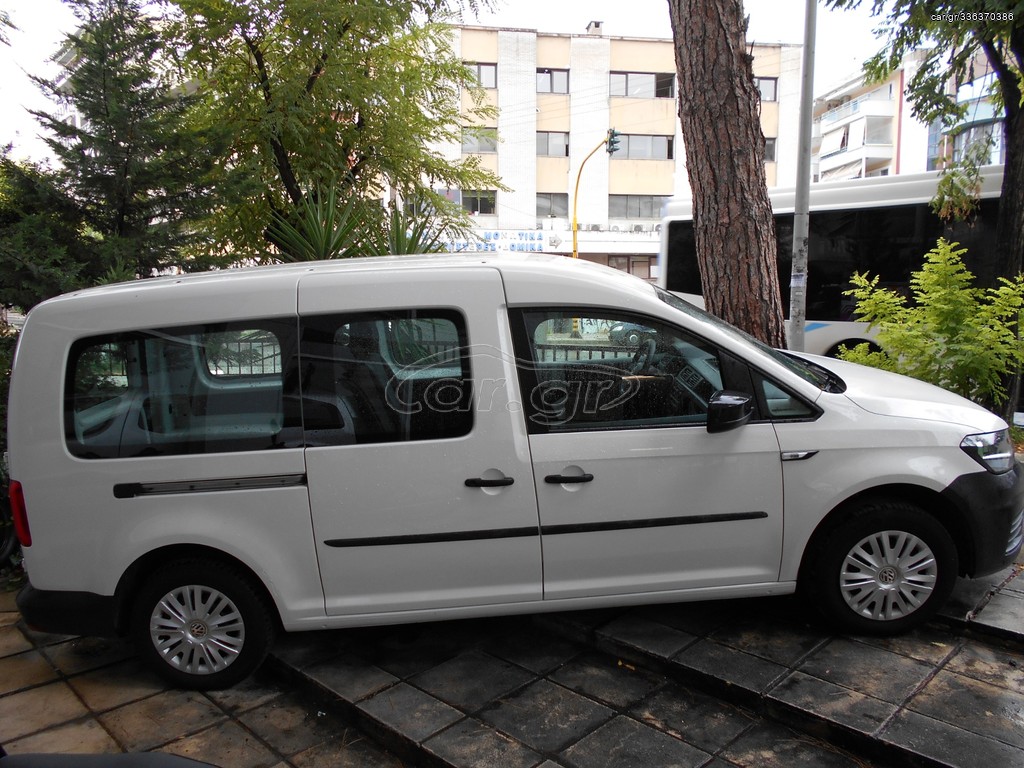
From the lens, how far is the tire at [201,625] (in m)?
3.49

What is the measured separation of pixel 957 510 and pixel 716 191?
3474 millimetres

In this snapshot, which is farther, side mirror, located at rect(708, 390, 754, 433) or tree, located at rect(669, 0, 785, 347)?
tree, located at rect(669, 0, 785, 347)

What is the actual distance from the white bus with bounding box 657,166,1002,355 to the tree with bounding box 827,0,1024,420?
648mm

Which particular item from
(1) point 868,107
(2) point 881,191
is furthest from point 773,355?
(1) point 868,107

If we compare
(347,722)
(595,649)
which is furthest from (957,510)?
(347,722)

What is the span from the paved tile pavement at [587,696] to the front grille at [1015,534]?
338 mm

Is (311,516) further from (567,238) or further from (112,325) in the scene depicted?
(567,238)

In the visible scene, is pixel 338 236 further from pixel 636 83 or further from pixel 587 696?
pixel 636 83

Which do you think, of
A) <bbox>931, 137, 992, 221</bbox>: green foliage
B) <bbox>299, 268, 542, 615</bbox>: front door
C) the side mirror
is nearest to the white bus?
<bbox>931, 137, 992, 221</bbox>: green foliage

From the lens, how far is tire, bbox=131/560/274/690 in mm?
3486

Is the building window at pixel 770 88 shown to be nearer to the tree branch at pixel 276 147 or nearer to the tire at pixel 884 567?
the tree branch at pixel 276 147

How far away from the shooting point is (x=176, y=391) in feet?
11.3

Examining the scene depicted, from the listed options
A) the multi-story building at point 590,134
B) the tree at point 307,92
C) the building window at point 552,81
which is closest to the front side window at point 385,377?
the tree at point 307,92

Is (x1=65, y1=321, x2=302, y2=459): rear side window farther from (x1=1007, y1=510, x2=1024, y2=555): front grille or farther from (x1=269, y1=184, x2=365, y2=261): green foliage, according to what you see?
(x1=1007, y1=510, x2=1024, y2=555): front grille
